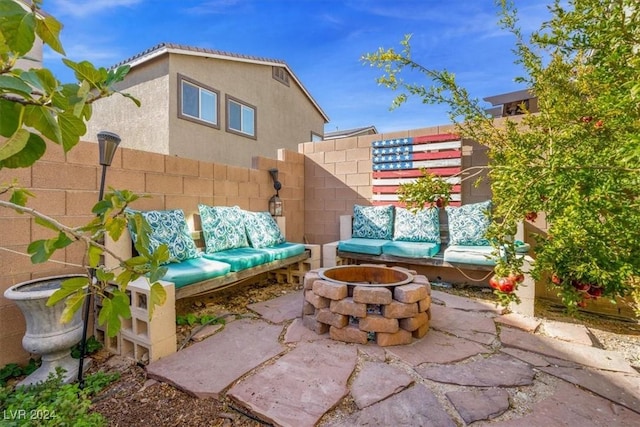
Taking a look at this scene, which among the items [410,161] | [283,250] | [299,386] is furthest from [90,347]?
[410,161]

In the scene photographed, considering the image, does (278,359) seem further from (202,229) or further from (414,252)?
(414,252)

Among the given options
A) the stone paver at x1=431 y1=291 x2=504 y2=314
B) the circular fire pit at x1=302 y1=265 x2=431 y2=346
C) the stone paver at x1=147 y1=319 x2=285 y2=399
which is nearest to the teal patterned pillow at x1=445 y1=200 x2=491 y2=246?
the stone paver at x1=431 y1=291 x2=504 y2=314

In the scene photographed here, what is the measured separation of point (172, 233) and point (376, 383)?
2.06 meters

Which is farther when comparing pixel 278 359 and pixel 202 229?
pixel 202 229

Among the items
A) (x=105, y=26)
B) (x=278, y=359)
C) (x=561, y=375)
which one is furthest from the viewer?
(x=105, y=26)

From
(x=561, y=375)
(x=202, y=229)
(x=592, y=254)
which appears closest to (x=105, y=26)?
(x=202, y=229)

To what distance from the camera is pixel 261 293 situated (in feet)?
11.5

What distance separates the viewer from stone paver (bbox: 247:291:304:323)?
2.71 metres

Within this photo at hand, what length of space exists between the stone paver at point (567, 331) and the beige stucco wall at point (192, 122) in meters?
6.32

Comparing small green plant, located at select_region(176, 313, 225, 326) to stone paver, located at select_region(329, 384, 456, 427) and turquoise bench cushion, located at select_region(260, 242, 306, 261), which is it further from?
stone paver, located at select_region(329, 384, 456, 427)

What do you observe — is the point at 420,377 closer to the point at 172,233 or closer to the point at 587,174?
the point at 587,174

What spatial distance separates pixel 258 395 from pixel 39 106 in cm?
162

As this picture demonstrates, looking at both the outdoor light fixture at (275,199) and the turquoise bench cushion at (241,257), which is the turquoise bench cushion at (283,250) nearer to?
the turquoise bench cushion at (241,257)

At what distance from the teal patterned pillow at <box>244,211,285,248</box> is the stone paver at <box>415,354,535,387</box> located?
86.7 inches
